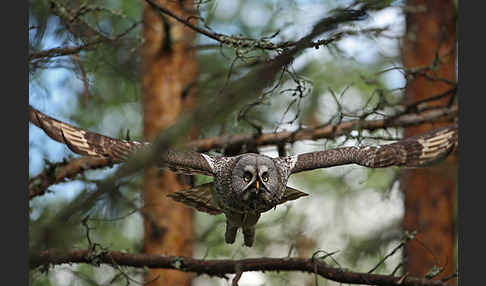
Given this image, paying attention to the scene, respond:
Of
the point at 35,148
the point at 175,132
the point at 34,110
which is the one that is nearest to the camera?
the point at 175,132

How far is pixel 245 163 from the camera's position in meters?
5.38

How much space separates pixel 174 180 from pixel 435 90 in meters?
4.97

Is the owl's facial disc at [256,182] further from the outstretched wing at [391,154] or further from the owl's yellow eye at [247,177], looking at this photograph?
the outstretched wing at [391,154]

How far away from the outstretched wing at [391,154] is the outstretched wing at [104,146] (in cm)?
98

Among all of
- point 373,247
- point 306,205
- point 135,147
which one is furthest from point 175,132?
point 306,205

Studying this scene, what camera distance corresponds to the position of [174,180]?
787cm

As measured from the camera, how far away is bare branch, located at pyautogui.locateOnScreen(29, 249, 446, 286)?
4781 millimetres

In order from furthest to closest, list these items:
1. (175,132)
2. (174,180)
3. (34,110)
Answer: (174,180)
(34,110)
(175,132)

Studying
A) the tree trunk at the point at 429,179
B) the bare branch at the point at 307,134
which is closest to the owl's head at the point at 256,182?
the bare branch at the point at 307,134

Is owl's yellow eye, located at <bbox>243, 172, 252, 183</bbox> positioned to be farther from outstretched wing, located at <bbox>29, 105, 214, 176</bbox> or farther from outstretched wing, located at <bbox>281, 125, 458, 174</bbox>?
outstretched wing, located at <bbox>281, 125, 458, 174</bbox>

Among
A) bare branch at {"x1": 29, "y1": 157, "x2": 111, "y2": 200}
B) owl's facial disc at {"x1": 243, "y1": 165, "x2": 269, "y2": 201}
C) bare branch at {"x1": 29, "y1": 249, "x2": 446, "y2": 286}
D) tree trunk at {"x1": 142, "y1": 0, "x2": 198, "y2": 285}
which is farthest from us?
tree trunk at {"x1": 142, "y1": 0, "x2": 198, "y2": 285}

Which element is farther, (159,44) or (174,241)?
(159,44)

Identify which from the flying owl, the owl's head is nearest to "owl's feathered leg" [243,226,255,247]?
the flying owl

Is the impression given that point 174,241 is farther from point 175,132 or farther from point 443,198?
point 175,132
